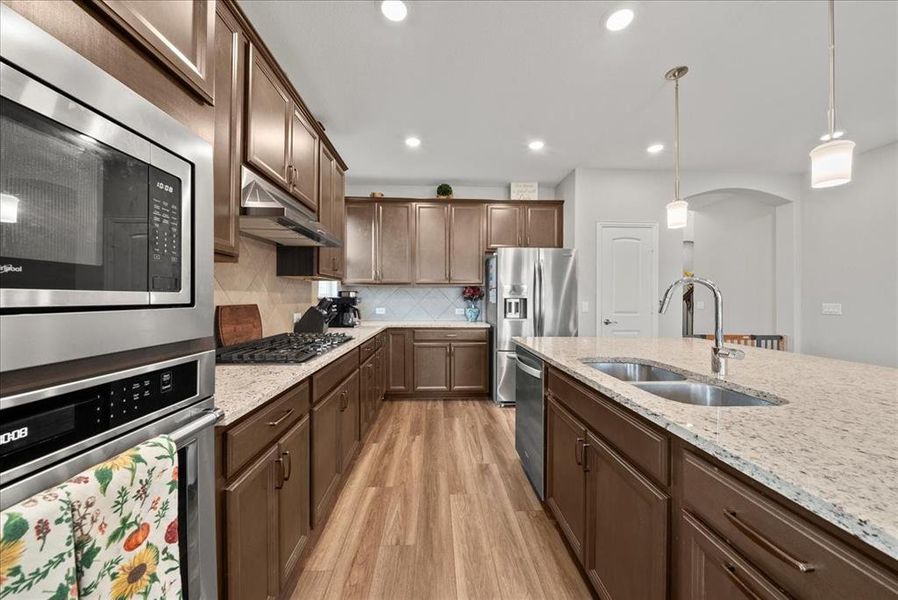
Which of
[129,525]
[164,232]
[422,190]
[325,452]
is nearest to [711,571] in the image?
[129,525]

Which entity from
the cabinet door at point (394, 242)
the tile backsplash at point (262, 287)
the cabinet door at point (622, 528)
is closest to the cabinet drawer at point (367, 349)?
the tile backsplash at point (262, 287)

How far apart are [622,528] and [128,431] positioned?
134 centimetres

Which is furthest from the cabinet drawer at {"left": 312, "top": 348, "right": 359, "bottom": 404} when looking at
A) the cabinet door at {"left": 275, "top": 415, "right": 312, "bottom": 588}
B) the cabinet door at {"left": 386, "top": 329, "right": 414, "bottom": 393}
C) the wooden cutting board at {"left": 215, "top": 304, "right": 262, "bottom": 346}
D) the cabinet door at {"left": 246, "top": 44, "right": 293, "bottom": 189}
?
the cabinet door at {"left": 386, "top": 329, "right": 414, "bottom": 393}

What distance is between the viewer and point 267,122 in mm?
1787

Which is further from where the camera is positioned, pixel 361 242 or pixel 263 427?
pixel 361 242

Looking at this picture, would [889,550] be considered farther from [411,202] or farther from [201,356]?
[411,202]

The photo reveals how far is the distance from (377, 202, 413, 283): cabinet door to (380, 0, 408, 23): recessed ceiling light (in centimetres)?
251

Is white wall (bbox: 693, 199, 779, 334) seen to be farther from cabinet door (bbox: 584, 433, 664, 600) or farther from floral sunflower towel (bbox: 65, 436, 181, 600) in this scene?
floral sunflower towel (bbox: 65, 436, 181, 600)

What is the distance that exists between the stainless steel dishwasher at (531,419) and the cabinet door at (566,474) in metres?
0.07

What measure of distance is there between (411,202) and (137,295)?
3.90 meters

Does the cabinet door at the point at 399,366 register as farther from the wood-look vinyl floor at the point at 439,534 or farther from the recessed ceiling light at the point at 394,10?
the recessed ceiling light at the point at 394,10

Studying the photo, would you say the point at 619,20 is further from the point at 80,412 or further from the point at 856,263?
the point at 856,263

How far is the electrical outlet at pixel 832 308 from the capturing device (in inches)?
150

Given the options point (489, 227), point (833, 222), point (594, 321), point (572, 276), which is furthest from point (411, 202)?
point (833, 222)
